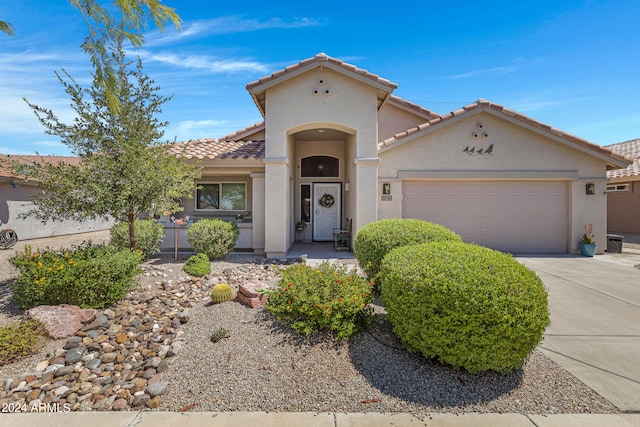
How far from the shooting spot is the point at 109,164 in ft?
20.3

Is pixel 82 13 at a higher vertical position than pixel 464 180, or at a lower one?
higher

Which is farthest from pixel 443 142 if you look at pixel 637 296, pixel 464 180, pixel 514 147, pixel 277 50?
pixel 277 50

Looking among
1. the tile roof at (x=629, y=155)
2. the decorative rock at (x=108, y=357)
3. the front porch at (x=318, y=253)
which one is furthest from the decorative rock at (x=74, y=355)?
the tile roof at (x=629, y=155)

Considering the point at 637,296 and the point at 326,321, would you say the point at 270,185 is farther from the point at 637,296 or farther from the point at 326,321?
the point at 637,296

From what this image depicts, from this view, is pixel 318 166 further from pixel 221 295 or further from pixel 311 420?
pixel 311 420

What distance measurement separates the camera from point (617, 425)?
2574mm

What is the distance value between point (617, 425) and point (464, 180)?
8.56 metres

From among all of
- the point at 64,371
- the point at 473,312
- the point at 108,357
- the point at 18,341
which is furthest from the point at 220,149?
the point at 473,312

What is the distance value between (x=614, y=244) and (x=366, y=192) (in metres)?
9.76

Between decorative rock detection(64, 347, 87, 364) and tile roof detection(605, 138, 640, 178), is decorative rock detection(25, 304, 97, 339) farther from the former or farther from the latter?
tile roof detection(605, 138, 640, 178)

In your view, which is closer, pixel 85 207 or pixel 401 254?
pixel 401 254

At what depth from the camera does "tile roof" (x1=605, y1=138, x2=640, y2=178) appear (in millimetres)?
14737

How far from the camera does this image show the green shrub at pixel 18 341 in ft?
11.8

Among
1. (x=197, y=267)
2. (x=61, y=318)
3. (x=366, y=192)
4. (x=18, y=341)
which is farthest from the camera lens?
(x=366, y=192)
